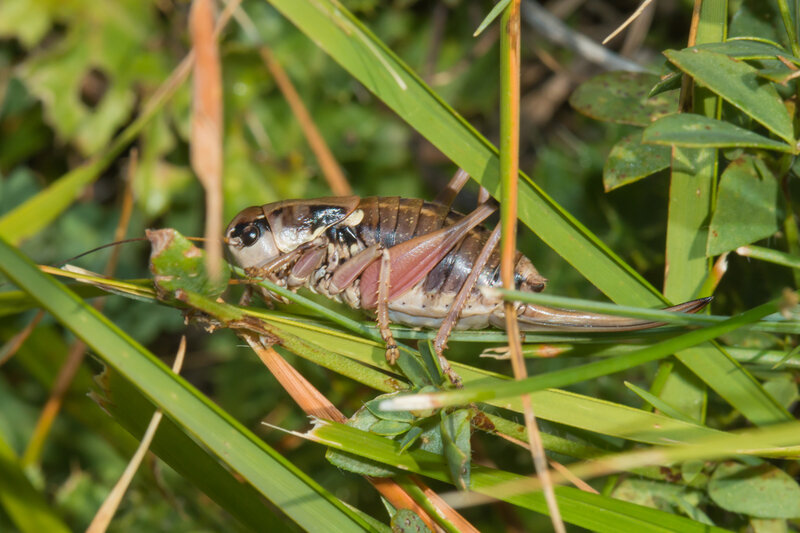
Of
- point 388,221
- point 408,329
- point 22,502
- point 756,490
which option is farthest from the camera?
point 22,502

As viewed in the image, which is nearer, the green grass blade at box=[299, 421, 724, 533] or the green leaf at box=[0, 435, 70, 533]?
the green grass blade at box=[299, 421, 724, 533]

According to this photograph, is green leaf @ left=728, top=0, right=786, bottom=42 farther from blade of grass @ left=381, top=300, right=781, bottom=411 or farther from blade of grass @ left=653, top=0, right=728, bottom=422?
blade of grass @ left=381, top=300, right=781, bottom=411

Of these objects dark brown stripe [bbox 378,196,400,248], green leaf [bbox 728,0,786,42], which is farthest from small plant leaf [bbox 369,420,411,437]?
green leaf [bbox 728,0,786,42]

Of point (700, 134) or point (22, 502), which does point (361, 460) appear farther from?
point (22, 502)

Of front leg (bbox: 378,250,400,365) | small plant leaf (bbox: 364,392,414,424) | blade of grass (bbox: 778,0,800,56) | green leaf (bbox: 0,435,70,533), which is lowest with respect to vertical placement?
green leaf (bbox: 0,435,70,533)

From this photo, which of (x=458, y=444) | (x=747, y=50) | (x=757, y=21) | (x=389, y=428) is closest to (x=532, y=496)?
(x=458, y=444)

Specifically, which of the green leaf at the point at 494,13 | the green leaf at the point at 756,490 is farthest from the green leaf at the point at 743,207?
the green leaf at the point at 494,13

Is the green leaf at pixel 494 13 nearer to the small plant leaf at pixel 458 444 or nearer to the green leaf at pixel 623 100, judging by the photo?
the green leaf at pixel 623 100
